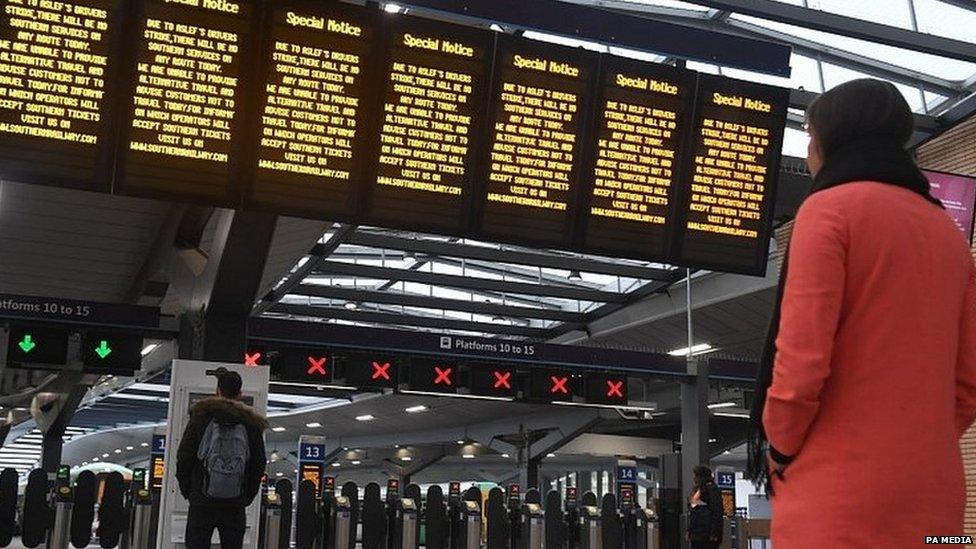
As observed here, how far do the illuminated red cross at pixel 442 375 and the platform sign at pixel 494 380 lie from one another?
370 millimetres

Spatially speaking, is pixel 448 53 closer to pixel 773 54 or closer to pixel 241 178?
pixel 241 178

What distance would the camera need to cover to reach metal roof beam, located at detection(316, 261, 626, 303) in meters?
23.6

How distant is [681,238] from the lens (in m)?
8.78

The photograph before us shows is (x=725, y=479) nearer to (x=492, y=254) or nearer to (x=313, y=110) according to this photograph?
(x=492, y=254)

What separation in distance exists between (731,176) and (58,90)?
504 centimetres

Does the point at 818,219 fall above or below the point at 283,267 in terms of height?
below

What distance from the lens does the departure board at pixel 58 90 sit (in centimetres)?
708

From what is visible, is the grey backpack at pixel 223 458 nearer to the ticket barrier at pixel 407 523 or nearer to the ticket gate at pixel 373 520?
the ticket barrier at pixel 407 523

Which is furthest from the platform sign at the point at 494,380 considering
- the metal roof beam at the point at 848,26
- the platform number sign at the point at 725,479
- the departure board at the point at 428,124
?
the departure board at the point at 428,124

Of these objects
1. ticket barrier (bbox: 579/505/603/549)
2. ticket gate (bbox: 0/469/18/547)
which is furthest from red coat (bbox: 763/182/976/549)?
ticket barrier (bbox: 579/505/603/549)

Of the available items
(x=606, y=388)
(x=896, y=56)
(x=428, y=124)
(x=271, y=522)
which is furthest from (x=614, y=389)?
(x=428, y=124)

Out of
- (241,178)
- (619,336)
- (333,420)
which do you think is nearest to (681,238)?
(241,178)

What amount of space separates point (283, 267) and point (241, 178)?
9.83 metres

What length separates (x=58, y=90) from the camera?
722cm
